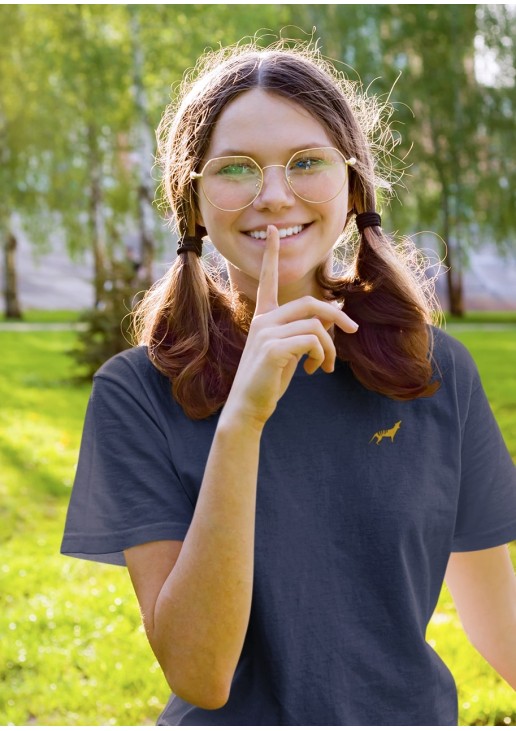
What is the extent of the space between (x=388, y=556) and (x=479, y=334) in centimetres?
1563

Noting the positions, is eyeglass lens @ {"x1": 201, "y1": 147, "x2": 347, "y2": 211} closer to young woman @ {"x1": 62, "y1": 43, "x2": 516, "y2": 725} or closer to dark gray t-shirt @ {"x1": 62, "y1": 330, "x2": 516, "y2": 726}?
young woman @ {"x1": 62, "y1": 43, "x2": 516, "y2": 725}

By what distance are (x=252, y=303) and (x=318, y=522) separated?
1.56 feet

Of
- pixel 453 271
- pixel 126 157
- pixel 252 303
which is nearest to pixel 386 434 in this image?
pixel 252 303

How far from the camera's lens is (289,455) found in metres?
1.77

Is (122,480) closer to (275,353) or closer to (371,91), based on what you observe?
(275,353)

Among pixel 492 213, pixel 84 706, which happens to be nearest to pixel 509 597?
pixel 84 706

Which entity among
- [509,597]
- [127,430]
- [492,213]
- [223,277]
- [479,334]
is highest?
[223,277]

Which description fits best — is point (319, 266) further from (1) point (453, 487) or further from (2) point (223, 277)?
(1) point (453, 487)

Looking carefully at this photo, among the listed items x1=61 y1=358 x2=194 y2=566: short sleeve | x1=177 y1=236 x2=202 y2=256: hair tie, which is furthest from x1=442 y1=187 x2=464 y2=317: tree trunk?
x1=61 y1=358 x2=194 y2=566: short sleeve

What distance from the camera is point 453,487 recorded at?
6.09 feet

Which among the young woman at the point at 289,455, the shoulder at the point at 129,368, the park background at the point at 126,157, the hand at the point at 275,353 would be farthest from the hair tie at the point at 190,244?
the park background at the point at 126,157

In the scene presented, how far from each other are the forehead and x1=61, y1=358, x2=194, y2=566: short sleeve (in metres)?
0.47

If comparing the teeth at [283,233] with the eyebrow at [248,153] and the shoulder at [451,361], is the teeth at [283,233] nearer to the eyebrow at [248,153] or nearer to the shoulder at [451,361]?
the eyebrow at [248,153]

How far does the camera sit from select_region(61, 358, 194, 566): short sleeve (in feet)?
5.61
